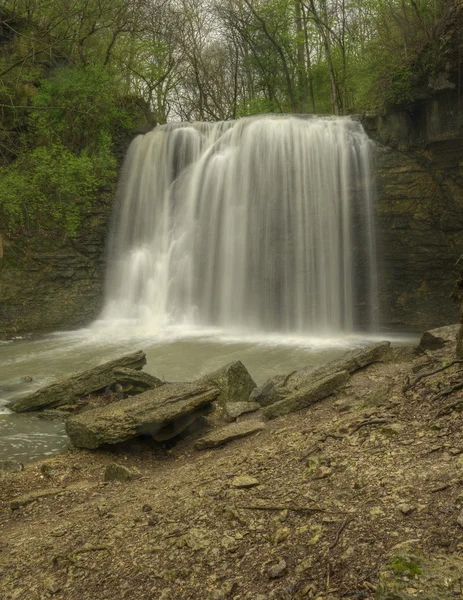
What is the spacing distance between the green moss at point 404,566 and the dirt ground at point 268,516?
115mm

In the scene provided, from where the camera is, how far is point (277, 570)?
2514 mm

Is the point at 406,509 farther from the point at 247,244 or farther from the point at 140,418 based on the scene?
the point at 247,244

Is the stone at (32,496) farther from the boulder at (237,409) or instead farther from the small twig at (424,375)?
the small twig at (424,375)

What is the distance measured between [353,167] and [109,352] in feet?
27.6

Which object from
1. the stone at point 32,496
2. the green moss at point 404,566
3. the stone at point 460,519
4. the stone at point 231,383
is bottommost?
the stone at point 32,496

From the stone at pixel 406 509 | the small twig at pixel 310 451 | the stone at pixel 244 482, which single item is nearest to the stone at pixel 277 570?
the stone at pixel 406 509

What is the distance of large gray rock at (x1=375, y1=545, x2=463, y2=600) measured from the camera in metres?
2.00

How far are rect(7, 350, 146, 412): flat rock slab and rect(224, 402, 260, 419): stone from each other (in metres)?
2.38

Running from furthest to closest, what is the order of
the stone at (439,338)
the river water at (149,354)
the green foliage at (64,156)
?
the green foliage at (64,156) < the river water at (149,354) < the stone at (439,338)

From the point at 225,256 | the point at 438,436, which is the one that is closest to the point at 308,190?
the point at 225,256

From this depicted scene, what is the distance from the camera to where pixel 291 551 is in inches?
104

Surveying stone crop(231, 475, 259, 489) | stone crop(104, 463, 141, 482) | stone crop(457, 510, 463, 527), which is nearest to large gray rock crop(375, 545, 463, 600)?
stone crop(457, 510, 463, 527)

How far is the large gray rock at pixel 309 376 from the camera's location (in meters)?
6.49

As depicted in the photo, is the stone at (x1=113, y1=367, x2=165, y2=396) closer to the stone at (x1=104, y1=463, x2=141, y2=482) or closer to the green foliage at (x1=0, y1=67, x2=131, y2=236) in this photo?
the stone at (x1=104, y1=463, x2=141, y2=482)
